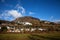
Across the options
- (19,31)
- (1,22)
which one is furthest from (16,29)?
(1,22)

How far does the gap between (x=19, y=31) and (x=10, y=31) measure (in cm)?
101

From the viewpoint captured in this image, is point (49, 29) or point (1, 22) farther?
point (1, 22)

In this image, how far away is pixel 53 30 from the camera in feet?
39.7

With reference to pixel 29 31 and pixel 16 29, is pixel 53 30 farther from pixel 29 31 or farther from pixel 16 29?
pixel 16 29

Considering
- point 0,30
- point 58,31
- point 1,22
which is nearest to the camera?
point 0,30

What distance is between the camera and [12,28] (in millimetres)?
12539

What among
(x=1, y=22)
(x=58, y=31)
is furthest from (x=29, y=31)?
(x=1, y=22)

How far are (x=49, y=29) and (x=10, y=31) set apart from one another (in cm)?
447

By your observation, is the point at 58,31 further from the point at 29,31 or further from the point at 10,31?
the point at 10,31

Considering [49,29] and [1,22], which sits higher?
[1,22]

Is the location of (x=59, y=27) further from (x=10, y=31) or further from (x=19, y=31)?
(x=10, y=31)

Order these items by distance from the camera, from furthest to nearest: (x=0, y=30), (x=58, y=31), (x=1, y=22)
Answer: (x=1, y=22) → (x=58, y=31) → (x=0, y=30)

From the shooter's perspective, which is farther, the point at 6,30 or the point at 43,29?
the point at 43,29

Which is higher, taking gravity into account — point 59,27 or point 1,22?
point 1,22
